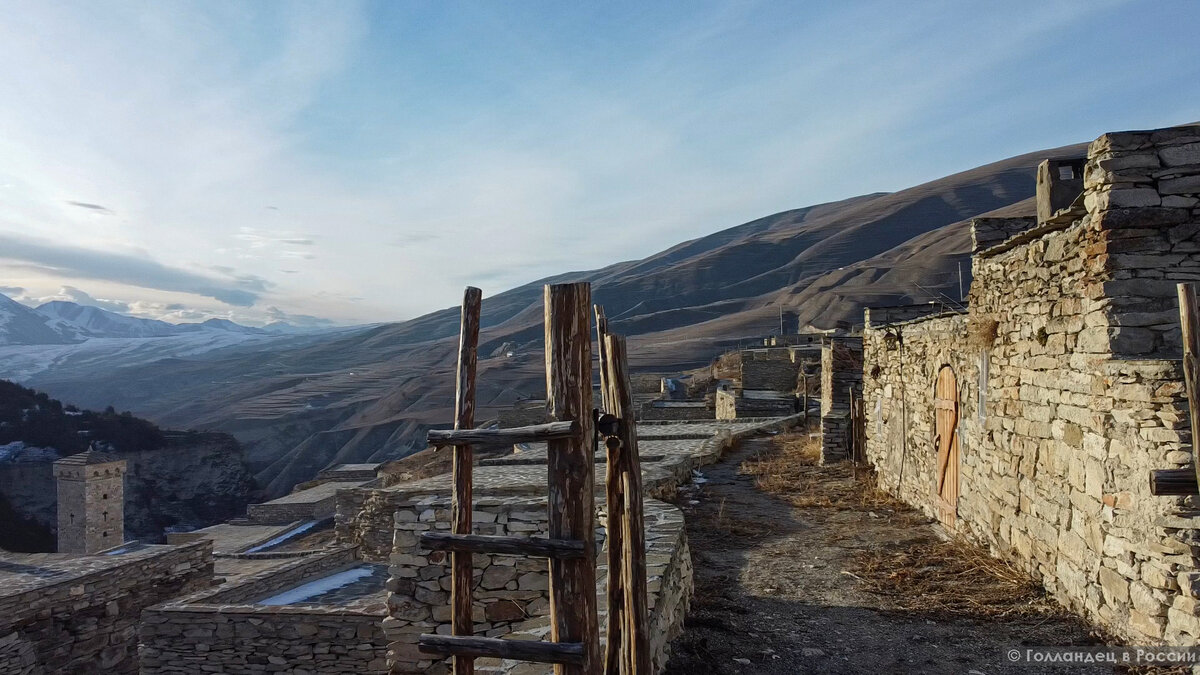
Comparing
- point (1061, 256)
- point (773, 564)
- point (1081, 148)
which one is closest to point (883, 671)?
Answer: point (773, 564)

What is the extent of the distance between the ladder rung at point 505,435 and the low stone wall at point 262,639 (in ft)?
26.2

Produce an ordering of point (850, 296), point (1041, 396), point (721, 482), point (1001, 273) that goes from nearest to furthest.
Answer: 1. point (1041, 396)
2. point (1001, 273)
3. point (721, 482)
4. point (850, 296)

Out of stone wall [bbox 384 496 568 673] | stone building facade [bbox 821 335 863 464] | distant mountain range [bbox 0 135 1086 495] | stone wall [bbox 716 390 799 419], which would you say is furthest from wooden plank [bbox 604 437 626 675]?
distant mountain range [bbox 0 135 1086 495]

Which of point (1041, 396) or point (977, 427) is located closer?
point (1041, 396)

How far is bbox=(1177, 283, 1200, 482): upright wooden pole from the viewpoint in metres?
3.60

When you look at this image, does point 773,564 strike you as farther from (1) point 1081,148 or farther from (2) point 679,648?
(1) point 1081,148

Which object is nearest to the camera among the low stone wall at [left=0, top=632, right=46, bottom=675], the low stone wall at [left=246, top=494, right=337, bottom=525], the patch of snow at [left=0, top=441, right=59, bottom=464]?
the low stone wall at [left=0, top=632, right=46, bottom=675]

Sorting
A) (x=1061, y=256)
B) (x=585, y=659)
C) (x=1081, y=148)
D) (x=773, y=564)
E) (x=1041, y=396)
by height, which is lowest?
(x=773, y=564)

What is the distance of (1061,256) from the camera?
215 inches

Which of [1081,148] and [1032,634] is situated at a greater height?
[1081,148]

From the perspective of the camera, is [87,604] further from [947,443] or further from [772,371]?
[772,371]

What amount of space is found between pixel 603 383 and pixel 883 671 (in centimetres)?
300

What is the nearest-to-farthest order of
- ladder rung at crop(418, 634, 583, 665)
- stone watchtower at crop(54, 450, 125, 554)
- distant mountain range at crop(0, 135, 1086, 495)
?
ladder rung at crop(418, 634, 583, 665) < stone watchtower at crop(54, 450, 125, 554) < distant mountain range at crop(0, 135, 1086, 495)

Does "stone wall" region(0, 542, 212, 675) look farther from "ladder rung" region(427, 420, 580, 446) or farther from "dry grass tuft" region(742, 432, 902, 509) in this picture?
"ladder rung" region(427, 420, 580, 446)
